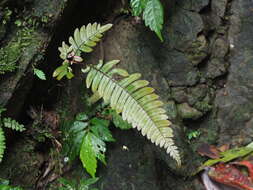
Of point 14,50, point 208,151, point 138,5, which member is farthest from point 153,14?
point 208,151

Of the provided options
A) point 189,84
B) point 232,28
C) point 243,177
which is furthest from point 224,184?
point 232,28

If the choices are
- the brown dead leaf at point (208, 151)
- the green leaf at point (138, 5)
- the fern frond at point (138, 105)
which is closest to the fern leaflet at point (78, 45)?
the fern frond at point (138, 105)

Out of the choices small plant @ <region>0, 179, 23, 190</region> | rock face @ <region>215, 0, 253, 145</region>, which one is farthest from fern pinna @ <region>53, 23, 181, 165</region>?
rock face @ <region>215, 0, 253, 145</region>

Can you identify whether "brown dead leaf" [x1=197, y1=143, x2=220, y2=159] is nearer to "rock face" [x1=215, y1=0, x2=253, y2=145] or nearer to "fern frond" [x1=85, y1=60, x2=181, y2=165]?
"rock face" [x1=215, y1=0, x2=253, y2=145]

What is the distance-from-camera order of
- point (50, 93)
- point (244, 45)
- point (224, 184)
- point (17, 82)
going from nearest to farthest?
point (17, 82) < point (224, 184) < point (50, 93) < point (244, 45)

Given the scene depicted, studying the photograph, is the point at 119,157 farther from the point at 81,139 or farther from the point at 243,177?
the point at 243,177
